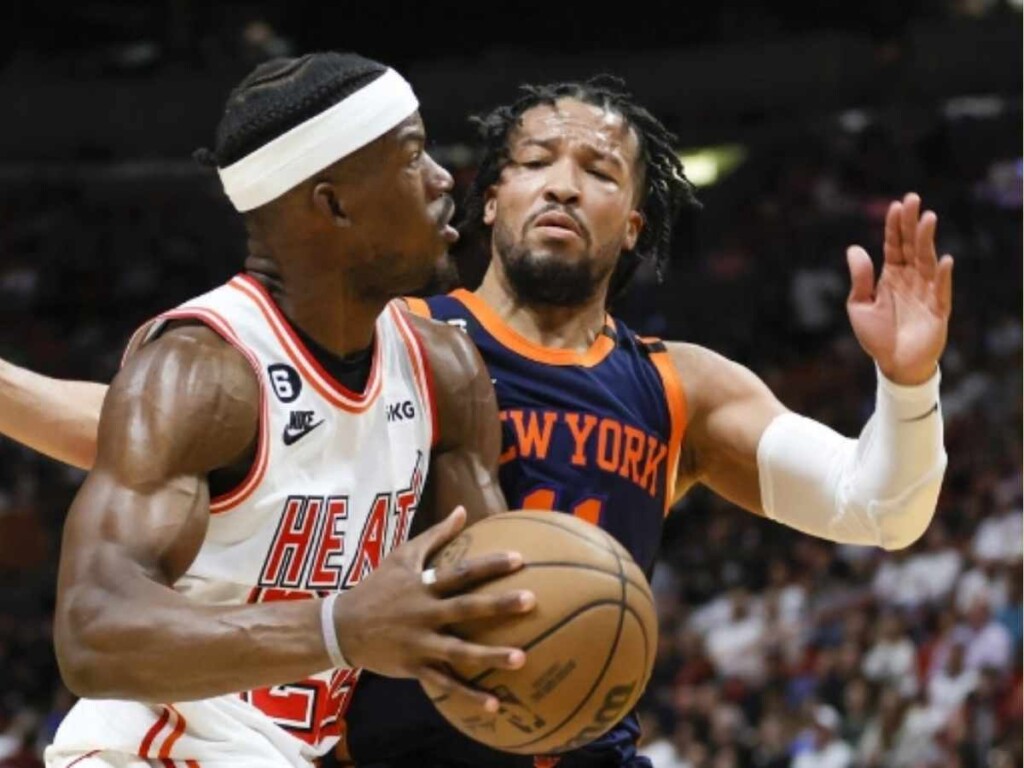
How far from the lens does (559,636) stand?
3.09 meters

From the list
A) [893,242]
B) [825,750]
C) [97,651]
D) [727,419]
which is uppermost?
[893,242]

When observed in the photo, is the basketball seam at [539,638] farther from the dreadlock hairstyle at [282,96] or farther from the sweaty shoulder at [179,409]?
the dreadlock hairstyle at [282,96]

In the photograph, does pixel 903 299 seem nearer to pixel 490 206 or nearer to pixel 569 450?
pixel 569 450

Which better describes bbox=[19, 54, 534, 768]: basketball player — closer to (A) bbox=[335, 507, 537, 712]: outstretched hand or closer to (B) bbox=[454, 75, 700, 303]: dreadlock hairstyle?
(A) bbox=[335, 507, 537, 712]: outstretched hand

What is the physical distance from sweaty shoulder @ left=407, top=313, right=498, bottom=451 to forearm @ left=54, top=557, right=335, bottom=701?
34.5 inches

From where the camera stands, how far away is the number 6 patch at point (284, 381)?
11.6 feet

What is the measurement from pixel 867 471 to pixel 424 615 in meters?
1.65

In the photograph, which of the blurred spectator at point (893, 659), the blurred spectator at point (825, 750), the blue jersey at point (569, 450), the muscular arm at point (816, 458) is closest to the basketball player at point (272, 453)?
the blue jersey at point (569, 450)

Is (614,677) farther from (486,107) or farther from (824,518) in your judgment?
(486,107)

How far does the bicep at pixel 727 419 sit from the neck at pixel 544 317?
10.2 inches

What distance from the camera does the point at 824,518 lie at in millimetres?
4582

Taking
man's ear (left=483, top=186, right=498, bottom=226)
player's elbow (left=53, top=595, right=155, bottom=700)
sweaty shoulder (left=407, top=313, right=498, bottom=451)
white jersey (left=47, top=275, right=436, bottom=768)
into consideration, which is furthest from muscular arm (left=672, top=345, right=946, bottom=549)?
player's elbow (left=53, top=595, right=155, bottom=700)

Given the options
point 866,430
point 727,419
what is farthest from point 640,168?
point 866,430

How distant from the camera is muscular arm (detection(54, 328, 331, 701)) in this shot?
3088mm
